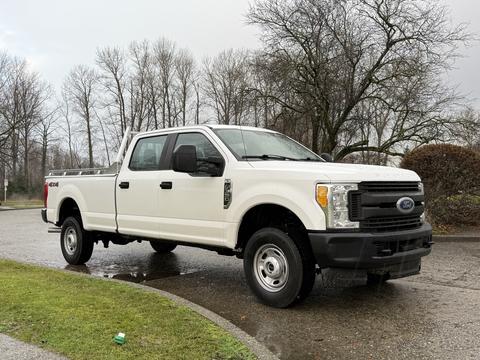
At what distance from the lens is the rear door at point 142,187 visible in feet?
23.9

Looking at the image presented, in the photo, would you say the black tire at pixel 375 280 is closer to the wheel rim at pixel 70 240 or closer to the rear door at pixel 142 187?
the rear door at pixel 142 187

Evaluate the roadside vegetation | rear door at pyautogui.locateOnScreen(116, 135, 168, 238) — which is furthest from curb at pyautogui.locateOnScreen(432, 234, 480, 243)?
rear door at pyautogui.locateOnScreen(116, 135, 168, 238)

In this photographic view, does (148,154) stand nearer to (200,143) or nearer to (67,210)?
(200,143)

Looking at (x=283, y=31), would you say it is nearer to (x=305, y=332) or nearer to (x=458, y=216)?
(x=458, y=216)

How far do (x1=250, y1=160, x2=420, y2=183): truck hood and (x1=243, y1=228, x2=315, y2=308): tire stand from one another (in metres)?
0.72

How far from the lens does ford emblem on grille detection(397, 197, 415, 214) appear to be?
5586 mm

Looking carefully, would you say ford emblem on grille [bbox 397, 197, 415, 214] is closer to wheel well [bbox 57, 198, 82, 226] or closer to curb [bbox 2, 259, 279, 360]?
curb [bbox 2, 259, 279, 360]

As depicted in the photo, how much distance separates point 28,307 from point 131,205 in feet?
8.26

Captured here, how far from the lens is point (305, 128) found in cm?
2723

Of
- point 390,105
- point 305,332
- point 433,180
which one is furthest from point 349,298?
point 390,105

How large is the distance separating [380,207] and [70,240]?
588cm

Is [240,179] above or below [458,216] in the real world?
above

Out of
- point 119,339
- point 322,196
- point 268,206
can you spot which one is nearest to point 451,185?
point 268,206

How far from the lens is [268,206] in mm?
5914
